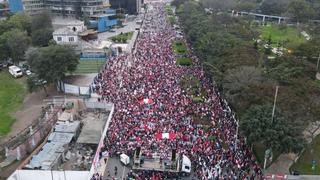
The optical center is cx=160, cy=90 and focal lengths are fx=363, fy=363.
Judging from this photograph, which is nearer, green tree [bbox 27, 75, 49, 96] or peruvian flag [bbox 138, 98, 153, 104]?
peruvian flag [bbox 138, 98, 153, 104]

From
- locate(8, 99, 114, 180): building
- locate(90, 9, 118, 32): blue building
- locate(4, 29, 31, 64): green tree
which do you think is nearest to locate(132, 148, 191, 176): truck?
locate(8, 99, 114, 180): building

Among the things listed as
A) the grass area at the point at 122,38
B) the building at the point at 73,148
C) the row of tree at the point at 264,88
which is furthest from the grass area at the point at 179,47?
the building at the point at 73,148

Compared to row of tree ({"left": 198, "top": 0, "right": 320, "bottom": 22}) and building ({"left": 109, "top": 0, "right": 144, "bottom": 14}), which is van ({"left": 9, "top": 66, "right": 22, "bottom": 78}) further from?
row of tree ({"left": 198, "top": 0, "right": 320, "bottom": 22})

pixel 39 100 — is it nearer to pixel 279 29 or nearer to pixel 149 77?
pixel 149 77

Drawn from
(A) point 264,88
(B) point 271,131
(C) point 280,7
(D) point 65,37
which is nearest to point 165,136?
(B) point 271,131

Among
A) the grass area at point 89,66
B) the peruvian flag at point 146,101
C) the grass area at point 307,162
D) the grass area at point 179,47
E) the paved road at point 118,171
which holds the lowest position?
the paved road at point 118,171

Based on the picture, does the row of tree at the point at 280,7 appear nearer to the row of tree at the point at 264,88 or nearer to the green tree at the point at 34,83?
the row of tree at the point at 264,88
